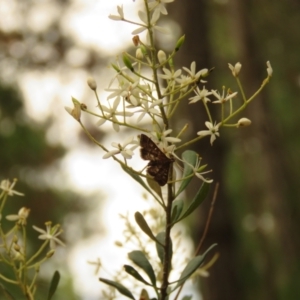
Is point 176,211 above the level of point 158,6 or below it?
below

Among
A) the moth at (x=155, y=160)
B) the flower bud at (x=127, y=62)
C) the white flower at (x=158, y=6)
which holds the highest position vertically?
the white flower at (x=158, y=6)

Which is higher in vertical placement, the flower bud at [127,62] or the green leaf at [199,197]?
the flower bud at [127,62]

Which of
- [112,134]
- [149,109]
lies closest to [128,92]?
[149,109]

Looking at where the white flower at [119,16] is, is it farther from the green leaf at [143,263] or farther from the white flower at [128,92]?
the green leaf at [143,263]

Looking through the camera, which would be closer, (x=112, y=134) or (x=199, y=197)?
(x=199, y=197)

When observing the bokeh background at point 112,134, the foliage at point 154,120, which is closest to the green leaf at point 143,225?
the foliage at point 154,120

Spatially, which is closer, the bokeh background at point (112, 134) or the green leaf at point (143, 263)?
the green leaf at point (143, 263)

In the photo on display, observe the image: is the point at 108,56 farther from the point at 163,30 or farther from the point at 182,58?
the point at 163,30

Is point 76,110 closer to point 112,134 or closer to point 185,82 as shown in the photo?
point 185,82
